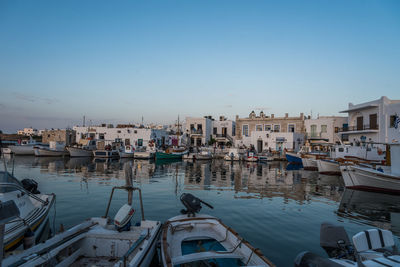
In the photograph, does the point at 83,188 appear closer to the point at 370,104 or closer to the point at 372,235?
the point at 372,235

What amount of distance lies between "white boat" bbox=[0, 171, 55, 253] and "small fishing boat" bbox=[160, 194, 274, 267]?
148 inches

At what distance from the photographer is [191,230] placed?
7391 mm

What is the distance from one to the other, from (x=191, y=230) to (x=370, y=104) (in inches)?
1314

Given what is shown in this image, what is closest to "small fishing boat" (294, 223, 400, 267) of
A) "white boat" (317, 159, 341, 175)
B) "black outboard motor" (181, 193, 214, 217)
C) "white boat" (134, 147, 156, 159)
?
"black outboard motor" (181, 193, 214, 217)

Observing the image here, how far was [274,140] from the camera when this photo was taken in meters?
47.7

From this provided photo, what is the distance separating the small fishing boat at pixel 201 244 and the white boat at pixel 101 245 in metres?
0.45

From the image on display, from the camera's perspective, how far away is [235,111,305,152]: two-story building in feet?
153

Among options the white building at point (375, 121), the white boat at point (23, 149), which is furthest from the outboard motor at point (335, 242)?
the white boat at point (23, 149)

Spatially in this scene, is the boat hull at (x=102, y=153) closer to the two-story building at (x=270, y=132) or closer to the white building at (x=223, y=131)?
the white building at (x=223, y=131)

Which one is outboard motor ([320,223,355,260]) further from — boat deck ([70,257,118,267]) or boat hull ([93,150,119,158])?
boat hull ([93,150,119,158])

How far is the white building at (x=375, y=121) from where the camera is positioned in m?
29.1

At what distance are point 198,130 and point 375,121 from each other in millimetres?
34402

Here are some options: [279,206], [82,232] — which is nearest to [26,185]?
[82,232]

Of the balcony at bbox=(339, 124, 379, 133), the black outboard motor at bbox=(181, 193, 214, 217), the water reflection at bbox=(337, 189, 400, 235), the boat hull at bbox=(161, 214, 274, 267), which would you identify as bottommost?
the water reflection at bbox=(337, 189, 400, 235)
